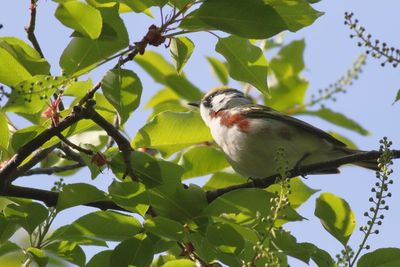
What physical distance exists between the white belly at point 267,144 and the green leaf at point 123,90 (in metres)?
1.82

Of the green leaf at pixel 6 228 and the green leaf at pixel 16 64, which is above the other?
the green leaf at pixel 16 64

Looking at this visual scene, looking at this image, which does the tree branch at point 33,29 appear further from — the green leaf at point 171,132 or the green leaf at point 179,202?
the green leaf at point 179,202

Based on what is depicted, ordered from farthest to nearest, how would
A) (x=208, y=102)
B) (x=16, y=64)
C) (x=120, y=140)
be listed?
(x=208, y=102)
(x=16, y=64)
(x=120, y=140)

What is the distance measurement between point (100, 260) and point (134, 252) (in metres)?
0.15

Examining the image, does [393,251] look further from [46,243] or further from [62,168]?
[62,168]

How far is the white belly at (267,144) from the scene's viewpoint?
14.0 feet

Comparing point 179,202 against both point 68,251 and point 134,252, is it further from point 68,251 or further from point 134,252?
point 68,251

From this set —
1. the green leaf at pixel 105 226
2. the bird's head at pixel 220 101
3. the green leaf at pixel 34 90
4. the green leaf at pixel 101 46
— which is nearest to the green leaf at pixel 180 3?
the green leaf at pixel 101 46

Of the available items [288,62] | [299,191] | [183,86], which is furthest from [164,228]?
[288,62]

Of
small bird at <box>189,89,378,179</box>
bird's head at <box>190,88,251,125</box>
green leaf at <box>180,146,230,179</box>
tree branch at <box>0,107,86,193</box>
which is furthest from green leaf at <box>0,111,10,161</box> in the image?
bird's head at <box>190,88,251,125</box>

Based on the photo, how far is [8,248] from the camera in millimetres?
2379

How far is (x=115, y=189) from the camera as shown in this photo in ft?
7.47

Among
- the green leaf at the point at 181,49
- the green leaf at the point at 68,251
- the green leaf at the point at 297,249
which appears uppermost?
the green leaf at the point at 181,49

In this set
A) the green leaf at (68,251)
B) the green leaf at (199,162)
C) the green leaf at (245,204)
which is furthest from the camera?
the green leaf at (199,162)
